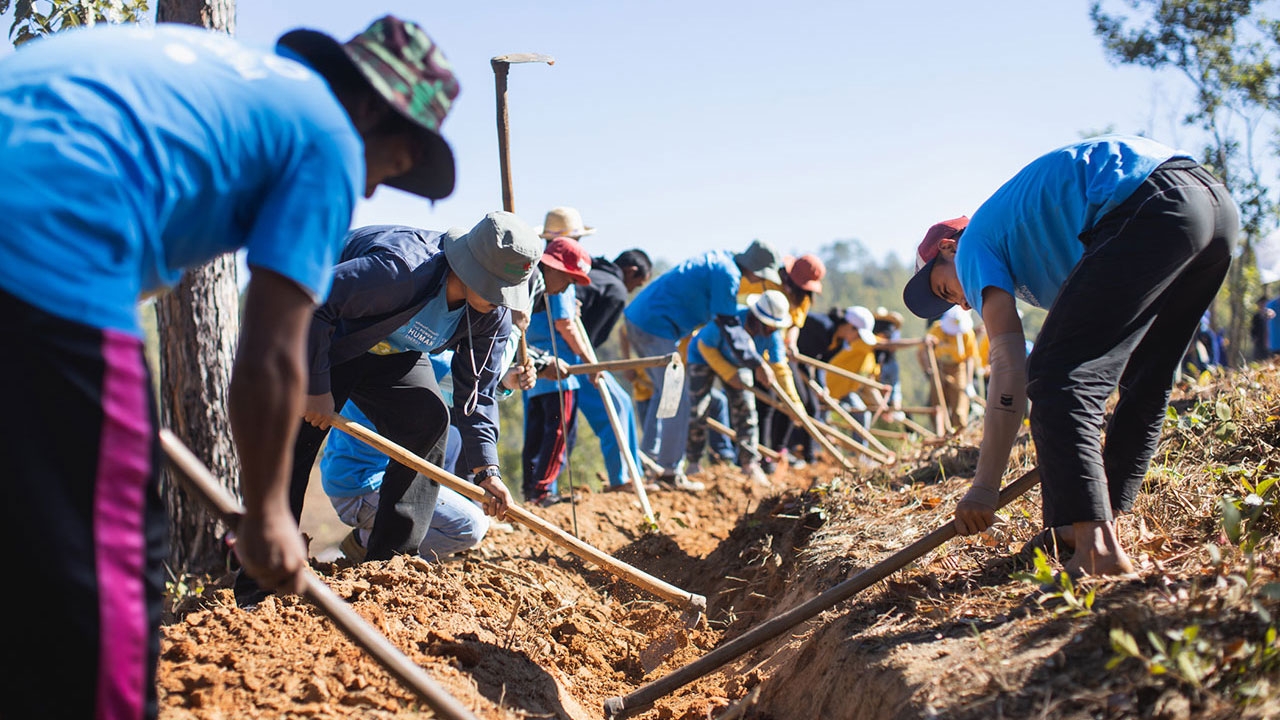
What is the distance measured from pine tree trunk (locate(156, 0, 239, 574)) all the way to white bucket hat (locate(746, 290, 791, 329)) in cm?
477

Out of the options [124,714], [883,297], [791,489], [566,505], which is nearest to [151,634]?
[124,714]

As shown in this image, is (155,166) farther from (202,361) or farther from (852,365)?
(852,365)

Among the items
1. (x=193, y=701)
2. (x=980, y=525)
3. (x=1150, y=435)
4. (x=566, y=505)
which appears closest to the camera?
(x=193, y=701)

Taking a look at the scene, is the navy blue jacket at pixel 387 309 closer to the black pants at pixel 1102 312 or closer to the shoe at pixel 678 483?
the black pants at pixel 1102 312

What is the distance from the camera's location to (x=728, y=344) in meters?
8.66

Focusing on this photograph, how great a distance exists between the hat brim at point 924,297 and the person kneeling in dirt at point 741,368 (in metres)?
4.73

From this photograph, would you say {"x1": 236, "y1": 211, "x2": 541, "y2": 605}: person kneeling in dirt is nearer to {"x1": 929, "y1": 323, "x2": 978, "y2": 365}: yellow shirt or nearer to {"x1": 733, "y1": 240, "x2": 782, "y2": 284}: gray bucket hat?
{"x1": 733, "y1": 240, "x2": 782, "y2": 284}: gray bucket hat

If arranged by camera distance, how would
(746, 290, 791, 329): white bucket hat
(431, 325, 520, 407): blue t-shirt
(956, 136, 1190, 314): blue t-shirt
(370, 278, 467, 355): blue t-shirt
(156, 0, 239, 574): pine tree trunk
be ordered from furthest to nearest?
(746, 290, 791, 329): white bucket hat, (156, 0, 239, 574): pine tree trunk, (431, 325, 520, 407): blue t-shirt, (370, 278, 467, 355): blue t-shirt, (956, 136, 1190, 314): blue t-shirt

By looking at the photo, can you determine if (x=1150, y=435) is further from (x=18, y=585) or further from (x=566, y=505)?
(x=566, y=505)

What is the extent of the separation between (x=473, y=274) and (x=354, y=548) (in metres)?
1.54

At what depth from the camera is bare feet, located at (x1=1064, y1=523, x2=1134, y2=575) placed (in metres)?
2.95

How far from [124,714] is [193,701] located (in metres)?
1.24

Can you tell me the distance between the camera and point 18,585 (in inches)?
61.7

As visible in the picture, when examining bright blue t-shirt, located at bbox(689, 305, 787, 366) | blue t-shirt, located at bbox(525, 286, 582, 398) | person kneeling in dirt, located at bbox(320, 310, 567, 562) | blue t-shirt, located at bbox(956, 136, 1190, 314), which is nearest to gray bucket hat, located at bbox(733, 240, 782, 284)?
bright blue t-shirt, located at bbox(689, 305, 787, 366)
